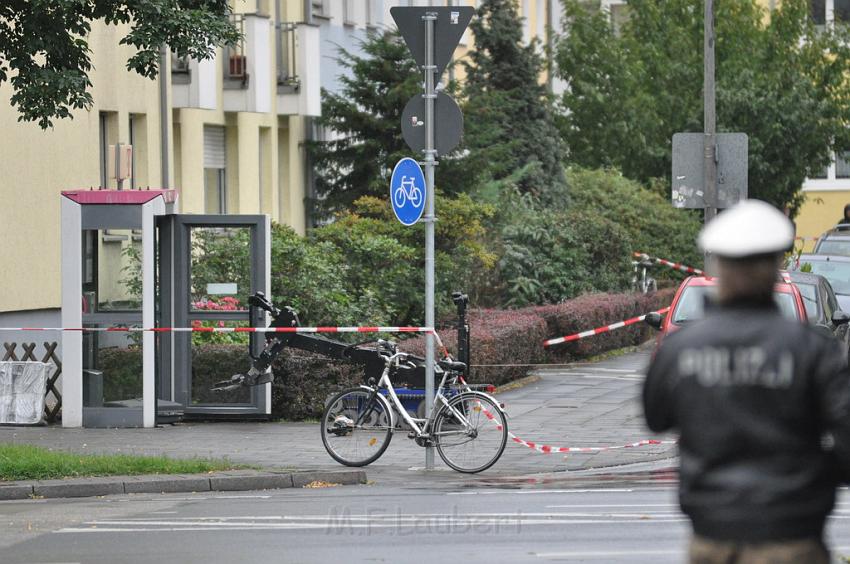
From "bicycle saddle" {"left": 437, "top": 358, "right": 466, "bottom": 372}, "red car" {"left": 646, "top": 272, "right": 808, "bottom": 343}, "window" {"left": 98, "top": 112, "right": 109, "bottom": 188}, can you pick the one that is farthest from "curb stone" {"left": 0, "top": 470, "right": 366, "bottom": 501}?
"window" {"left": 98, "top": 112, "right": 109, "bottom": 188}

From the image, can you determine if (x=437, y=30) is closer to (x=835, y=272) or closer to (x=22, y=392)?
(x=22, y=392)

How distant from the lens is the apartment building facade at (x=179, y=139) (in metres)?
23.8

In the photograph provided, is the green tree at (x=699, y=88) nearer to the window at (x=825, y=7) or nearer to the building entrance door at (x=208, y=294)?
the window at (x=825, y=7)

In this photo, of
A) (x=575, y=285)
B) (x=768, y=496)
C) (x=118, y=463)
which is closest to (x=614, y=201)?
(x=575, y=285)

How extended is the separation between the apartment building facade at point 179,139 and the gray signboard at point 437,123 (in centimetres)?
443

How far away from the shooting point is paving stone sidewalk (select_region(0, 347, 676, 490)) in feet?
46.5

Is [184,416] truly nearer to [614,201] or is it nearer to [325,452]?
[325,452]

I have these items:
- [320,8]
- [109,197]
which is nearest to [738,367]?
[109,197]

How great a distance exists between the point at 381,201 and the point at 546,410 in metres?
8.82

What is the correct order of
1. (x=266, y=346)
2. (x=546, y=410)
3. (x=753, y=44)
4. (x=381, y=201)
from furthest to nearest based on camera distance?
(x=753, y=44) → (x=381, y=201) → (x=546, y=410) → (x=266, y=346)

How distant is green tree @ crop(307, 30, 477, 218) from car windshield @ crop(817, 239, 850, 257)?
23.6ft

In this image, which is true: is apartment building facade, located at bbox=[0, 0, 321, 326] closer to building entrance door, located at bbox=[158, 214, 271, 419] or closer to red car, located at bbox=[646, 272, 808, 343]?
building entrance door, located at bbox=[158, 214, 271, 419]

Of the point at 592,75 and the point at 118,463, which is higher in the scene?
the point at 592,75

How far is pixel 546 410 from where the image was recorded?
18625 mm
